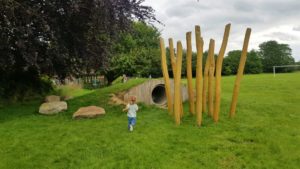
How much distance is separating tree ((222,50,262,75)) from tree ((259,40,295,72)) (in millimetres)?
8464

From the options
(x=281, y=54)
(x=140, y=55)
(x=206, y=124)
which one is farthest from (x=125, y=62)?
(x=281, y=54)

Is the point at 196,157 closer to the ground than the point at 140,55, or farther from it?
closer to the ground

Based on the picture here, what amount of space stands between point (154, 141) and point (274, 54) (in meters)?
70.7

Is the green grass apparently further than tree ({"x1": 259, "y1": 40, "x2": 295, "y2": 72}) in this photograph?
No

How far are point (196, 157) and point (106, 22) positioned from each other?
6.45m

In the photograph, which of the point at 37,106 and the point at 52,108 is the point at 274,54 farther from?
the point at 52,108

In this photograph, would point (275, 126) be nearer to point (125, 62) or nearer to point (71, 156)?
point (71, 156)

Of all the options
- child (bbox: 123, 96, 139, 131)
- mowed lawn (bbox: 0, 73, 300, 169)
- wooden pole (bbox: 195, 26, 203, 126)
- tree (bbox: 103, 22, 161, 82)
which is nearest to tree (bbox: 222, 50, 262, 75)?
tree (bbox: 103, 22, 161, 82)

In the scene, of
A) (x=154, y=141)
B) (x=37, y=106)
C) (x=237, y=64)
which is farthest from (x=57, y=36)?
(x=237, y=64)

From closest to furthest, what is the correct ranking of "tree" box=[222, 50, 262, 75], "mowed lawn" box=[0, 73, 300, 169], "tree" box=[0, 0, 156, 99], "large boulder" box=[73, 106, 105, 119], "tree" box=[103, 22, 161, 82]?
"mowed lawn" box=[0, 73, 300, 169]
"large boulder" box=[73, 106, 105, 119]
"tree" box=[0, 0, 156, 99]
"tree" box=[103, 22, 161, 82]
"tree" box=[222, 50, 262, 75]

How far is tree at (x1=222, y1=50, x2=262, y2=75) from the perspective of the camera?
51334 millimetres

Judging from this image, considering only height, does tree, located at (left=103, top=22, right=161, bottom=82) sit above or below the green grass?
above

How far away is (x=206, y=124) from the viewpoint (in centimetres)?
864

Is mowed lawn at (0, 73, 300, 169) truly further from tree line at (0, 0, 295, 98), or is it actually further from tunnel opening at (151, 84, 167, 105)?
tunnel opening at (151, 84, 167, 105)
